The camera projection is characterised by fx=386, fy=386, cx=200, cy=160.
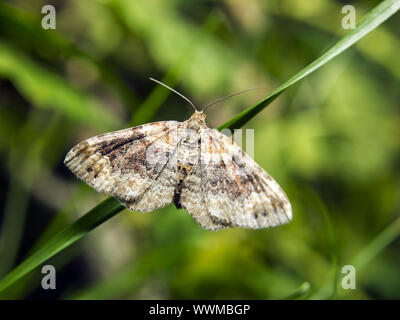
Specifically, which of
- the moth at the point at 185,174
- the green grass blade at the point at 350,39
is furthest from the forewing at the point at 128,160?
the green grass blade at the point at 350,39

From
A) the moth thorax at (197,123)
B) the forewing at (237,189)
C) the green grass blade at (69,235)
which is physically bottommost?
the green grass blade at (69,235)

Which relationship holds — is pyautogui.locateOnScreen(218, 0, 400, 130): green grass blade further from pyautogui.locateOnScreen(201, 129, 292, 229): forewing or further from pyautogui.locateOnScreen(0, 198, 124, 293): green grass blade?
pyautogui.locateOnScreen(0, 198, 124, 293): green grass blade

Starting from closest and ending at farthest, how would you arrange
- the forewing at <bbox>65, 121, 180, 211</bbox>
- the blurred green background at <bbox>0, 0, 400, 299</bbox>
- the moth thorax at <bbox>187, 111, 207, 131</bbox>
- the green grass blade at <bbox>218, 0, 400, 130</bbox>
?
1. the green grass blade at <bbox>218, 0, 400, 130</bbox>
2. the forewing at <bbox>65, 121, 180, 211</bbox>
3. the moth thorax at <bbox>187, 111, 207, 131</bbox>
4. the blurred green background at <bbox>0, 0, 400, 299</bbox>

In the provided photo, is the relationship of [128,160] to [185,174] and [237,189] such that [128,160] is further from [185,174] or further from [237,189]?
[237,189]

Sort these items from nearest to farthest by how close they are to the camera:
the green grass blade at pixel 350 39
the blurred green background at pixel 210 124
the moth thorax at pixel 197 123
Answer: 1. the green grass blade at pixel 350 39
2. the moth thorax at pixel 197 123
3. the blurred green background at pixel 210 124

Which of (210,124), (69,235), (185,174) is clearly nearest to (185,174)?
(185,174)

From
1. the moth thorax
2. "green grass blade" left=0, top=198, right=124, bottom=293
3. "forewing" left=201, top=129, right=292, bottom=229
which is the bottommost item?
"green grass blade" left=0, top=198, right=124, bottom=293

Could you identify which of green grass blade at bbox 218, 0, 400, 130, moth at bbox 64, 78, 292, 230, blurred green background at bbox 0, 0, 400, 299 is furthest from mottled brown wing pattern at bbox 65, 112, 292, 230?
green grass blade at bbox 218, 0, 400, 130

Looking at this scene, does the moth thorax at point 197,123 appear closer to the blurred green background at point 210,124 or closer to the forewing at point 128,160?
the forewing at point 128,160
